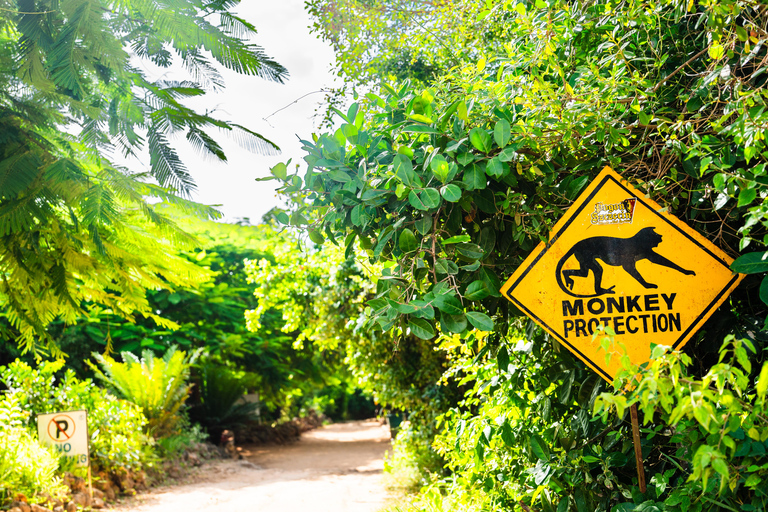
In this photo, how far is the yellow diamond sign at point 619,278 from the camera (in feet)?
5.88

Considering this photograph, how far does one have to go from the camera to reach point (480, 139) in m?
1.83

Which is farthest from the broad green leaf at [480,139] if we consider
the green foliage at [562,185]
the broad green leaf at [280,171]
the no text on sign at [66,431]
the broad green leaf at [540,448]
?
the no text on sign at [66,431]

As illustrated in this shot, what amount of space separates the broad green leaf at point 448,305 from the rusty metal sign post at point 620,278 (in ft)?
0.80

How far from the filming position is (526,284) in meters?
1.94

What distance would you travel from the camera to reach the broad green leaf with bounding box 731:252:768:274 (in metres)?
1.60

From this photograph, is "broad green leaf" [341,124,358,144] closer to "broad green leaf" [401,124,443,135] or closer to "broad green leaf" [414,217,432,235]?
"broad green leaf" [401,124,443,135]

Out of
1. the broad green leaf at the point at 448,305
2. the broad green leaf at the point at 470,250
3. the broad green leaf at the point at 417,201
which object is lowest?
the broad green leaf at the point at 448,305

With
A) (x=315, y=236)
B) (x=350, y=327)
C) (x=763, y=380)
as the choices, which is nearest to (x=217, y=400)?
(x=350, y=327)

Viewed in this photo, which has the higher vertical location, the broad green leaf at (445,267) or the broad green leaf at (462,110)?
the broad green leaf at (462,110)

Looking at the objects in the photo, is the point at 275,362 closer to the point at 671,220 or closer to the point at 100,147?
the point at 100,147

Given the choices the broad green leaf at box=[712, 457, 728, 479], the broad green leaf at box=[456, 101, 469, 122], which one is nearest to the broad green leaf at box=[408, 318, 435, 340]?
the broad green leaf at box=[456, 101, 469, 122]

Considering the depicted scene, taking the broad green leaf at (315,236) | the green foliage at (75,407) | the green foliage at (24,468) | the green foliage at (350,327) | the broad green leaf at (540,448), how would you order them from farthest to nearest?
1. the green foliage at (75,407)
2. the green foliage at (350,327)
3. the green foliage at (24,468)
4. the broad green leaf at (315,236)
5. the broad green leaf at (540,448)

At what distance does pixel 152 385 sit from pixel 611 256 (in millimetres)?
9378

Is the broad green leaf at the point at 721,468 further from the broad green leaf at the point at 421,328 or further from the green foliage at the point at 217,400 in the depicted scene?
the green foliage at the point at 217,400
